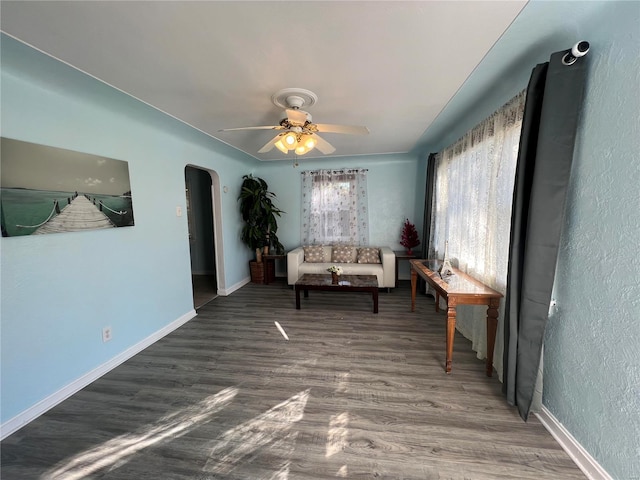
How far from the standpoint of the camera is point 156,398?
1.79m

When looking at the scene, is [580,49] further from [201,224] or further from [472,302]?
[201,224]

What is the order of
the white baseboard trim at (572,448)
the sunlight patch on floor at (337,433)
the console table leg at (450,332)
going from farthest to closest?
the console table leg at (450,332), the sunlight patch on floor at (337,433), the white baseboard trim at (572,448)

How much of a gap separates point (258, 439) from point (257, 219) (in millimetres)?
3511

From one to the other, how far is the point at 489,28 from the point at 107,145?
114 inches

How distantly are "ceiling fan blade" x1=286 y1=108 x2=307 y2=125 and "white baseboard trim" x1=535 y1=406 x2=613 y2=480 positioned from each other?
2.55 m

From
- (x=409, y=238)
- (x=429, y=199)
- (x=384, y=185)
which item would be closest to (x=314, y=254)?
(x=409, y=238)

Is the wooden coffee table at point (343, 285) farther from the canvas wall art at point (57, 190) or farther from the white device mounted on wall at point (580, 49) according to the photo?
the white device mounted on wall at point (580, 49)

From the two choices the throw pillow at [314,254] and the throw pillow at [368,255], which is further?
the throw pillow at [314,254]

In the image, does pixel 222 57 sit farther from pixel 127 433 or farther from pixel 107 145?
pixel 127 433

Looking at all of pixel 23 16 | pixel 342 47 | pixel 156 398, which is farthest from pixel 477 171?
pixel 156 398

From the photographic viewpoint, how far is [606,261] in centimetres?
115

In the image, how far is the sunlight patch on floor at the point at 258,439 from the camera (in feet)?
4.33

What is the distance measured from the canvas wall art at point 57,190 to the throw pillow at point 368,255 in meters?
3.33

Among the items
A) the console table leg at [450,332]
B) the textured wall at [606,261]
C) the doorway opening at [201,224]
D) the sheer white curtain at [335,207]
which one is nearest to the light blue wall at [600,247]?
the textured wall at [606,261]
